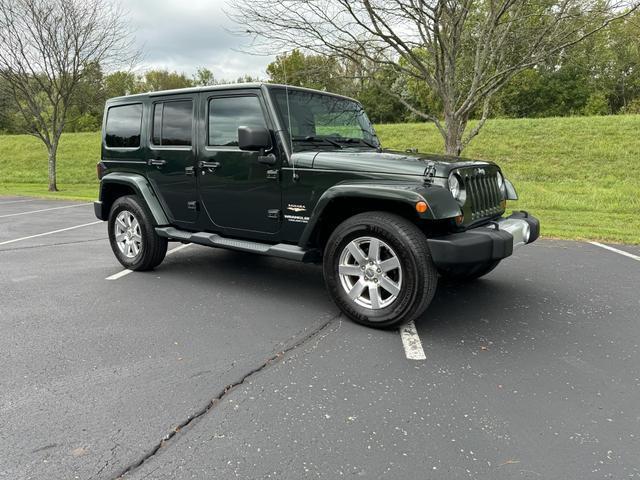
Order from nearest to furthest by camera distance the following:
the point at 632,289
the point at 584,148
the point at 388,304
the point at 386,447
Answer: the point at 386,447
the point at 388,304
the point at 632,289
the point at 584,148

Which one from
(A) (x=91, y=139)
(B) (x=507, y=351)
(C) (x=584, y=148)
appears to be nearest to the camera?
(B) (x=507, y=351)

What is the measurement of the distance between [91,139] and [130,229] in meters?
30.0

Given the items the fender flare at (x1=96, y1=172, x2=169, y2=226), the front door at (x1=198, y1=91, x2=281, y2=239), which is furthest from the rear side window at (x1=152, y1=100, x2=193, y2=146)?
the fender flare at (x1=96, y1=172, x2=169, y2=226)

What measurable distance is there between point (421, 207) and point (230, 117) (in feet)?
7.29

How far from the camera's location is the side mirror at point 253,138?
3961 mm

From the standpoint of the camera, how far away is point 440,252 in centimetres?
339

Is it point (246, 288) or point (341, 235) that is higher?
point (341, 235)

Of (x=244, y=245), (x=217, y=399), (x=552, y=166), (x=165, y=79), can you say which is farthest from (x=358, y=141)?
(x=165, y=79)

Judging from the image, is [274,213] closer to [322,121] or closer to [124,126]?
[322,121]

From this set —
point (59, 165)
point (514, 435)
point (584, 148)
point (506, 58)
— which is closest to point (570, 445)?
point (514, 435)

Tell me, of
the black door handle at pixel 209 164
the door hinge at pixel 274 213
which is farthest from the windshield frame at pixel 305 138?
the black door handle at pixel 209 164

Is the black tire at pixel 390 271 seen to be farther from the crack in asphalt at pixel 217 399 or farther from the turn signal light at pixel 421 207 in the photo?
the crack in asphalt at pixel 217 399

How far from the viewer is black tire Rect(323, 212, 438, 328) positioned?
348 centimetres

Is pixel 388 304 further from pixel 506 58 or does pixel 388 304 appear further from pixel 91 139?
pixel 91 139
